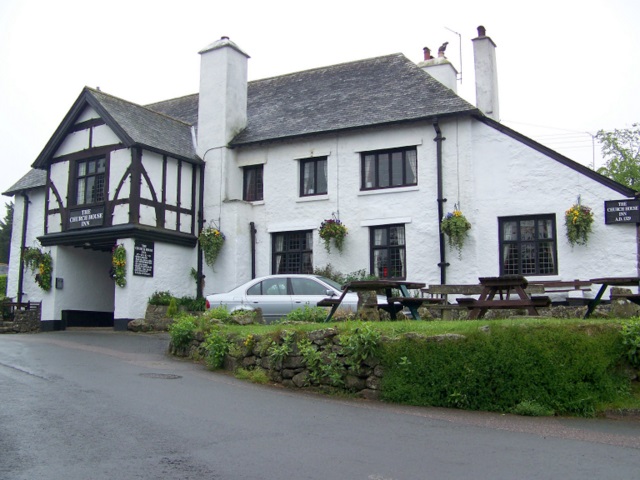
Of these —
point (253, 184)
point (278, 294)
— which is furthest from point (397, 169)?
point (278, 294)

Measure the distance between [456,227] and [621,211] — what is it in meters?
4.21

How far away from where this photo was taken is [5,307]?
80.0ft

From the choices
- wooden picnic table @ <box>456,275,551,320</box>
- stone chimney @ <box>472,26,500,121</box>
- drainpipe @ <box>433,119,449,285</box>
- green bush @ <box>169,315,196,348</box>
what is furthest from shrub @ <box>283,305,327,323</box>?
stone chimney @ <box>472,26,500,121</box>

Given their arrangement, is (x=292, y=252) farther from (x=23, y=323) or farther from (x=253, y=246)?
(x=23, y=323)

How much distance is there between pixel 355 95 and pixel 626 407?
53.6 feet

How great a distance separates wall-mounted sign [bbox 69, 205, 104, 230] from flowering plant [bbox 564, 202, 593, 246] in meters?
14.0

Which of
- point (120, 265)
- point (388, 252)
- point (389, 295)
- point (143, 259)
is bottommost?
point (389, 295)

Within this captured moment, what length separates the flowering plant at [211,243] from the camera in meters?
22.5

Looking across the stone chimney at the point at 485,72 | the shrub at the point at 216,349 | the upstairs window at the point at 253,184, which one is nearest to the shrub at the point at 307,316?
the shrub at the point at 216,349

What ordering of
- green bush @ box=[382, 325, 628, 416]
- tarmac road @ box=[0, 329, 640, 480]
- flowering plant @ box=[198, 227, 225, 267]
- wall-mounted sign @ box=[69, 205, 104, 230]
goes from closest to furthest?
1. tarmac road @ box=[0, 329, 640, 480]
2. green bush @ box=[382, 325, 628, 416]
3. wall-mounted sign @ box=[69, 205, 104, 230]
4. flowering plant @ box=[198, 227, 225, 267]

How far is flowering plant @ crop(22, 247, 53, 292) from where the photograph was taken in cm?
2305

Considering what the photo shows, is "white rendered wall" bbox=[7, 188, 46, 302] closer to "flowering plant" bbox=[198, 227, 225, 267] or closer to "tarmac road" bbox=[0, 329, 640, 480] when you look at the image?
"flowering plant" bbox=[198, 227, 225, 267]

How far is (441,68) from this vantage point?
24.8 metres

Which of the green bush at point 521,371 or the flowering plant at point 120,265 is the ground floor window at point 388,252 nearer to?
the flowering plant at point 120,265
